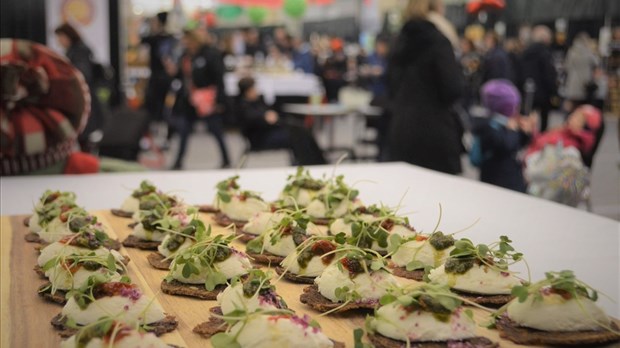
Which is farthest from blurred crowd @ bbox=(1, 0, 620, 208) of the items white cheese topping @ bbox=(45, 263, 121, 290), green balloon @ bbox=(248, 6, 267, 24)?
white cheese topping @ bbox=(45, 263, 121, 290)

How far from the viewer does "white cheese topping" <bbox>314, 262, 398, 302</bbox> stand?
1869mm

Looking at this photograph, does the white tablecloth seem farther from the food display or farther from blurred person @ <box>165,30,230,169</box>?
the food display

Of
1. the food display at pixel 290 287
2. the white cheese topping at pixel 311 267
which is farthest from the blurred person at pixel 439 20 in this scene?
the white cheese topping at pixel 311 267

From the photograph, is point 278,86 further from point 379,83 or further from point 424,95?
point 424,95

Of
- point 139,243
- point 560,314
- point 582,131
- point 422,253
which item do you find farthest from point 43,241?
point 582,131

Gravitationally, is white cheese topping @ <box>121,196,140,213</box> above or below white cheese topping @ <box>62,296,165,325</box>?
below

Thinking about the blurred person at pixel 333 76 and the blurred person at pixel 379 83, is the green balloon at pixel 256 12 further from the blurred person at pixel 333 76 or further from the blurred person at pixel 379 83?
the blurred person at pixel 333 76

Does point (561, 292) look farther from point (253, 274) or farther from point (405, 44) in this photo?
point (405, 44)

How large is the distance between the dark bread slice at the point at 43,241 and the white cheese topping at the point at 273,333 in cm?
95

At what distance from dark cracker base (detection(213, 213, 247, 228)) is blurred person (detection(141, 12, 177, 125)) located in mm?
7741

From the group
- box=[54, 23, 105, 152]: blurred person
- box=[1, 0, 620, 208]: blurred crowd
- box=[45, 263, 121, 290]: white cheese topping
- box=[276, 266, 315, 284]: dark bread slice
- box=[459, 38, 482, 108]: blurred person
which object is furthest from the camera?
box=[459, 38, 482, 108]: blurred person

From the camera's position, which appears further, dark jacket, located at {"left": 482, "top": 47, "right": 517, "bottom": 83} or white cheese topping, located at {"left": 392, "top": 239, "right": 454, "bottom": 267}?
dark jacket, located at {"left": 482, "top": 47, "right": 517, "bottom": 83}

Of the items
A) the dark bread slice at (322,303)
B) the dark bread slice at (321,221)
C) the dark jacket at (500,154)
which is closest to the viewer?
the dark bread slice at (322,303)

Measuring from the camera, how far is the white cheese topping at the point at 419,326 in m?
1.62
